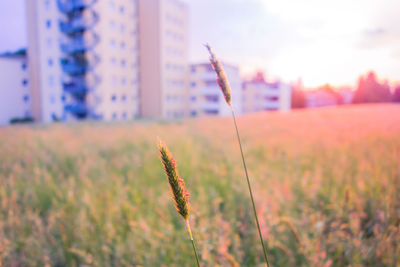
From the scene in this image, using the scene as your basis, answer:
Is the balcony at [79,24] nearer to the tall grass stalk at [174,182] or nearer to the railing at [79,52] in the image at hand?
the railing at [79,52]

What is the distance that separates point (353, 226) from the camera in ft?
6.02

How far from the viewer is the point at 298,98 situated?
68.1 m

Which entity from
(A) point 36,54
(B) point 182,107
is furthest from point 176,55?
(A) point 36,54

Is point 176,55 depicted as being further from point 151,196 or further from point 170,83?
point 151,196

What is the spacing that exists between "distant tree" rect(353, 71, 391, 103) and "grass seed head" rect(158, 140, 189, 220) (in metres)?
44.7

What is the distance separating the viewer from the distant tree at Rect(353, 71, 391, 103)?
121 feet

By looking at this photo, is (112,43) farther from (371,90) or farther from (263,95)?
(263,95)

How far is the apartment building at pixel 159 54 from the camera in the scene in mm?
36594

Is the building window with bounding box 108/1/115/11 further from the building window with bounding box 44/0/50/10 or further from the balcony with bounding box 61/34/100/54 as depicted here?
the building window with bounding box 44/0/50/10

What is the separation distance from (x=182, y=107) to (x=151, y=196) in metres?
41.2

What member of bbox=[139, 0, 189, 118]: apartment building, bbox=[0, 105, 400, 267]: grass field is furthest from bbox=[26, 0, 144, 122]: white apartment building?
bbox=[0, 105, 400, 267]: grass field

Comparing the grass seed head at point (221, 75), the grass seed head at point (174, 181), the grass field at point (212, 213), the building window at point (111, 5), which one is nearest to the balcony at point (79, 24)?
the building window at point (111, 5)

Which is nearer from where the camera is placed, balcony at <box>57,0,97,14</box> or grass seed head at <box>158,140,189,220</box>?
grass seed head at <box>158,140,189,220</box>

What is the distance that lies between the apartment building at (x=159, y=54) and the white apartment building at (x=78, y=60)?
427cm
